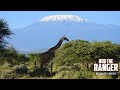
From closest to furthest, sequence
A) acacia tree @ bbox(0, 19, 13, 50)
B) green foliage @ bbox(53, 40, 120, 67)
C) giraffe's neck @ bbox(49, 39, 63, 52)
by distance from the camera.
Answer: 1. giraffe's neck @ bbox(49, 39, 63, 52)
2. green foliage @ bbox(53, 40, 120, 67)
3. acacia tree @ bbox(0, 19, 13, 50)

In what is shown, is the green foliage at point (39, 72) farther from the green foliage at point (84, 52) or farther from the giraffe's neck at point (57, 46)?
the giraffe's neck at point (57, 46)

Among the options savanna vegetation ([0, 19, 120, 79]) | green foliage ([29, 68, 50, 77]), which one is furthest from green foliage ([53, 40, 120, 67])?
green foliage ([29, 68, 50, 77])

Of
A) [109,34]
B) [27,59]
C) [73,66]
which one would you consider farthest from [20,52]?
[109,34]

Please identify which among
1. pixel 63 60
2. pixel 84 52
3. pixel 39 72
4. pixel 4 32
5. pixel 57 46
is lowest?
pixel 39 72

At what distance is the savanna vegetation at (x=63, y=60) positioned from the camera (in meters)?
9.95

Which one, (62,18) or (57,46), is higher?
(62,18)

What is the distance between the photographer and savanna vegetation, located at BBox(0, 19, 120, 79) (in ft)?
32.6

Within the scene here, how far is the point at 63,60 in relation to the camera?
1012 centimetres

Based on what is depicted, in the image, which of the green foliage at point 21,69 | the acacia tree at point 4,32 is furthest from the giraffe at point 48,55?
the acacia tree at point 4,32

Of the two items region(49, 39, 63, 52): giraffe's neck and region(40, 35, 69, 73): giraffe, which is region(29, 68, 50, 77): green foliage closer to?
region(40, 35, 69, 73): giraffe

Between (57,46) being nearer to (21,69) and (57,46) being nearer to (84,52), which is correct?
(84,52)

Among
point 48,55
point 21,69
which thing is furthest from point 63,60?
point 21,69
